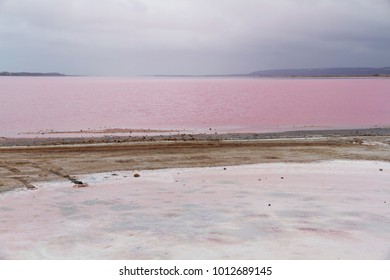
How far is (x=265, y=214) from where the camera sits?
12.6 metres

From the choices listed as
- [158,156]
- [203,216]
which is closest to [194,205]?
[203,216]

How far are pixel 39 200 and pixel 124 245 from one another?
498cm

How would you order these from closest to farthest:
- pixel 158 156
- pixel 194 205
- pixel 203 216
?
pixel 203 216
pixel 194 205
pixel 158 156

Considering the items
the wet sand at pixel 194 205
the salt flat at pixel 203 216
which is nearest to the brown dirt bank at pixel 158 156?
the wet sand at pixel 194 205

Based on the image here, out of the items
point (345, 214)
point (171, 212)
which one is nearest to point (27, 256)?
point (171, 212)

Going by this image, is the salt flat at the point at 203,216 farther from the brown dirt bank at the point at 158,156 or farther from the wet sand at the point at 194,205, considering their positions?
the brown dirt bank at the point at 158,156

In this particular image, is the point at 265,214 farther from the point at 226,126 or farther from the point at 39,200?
the point at 226,126

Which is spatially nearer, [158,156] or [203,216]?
[203,216]

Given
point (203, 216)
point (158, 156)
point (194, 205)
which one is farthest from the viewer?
point (158, 156)

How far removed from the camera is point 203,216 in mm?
12531

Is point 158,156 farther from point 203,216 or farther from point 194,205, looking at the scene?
point 203,216

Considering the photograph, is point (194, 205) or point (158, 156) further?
point (158, 156)

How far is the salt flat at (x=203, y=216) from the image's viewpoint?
32.7 ft

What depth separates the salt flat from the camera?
996cm
